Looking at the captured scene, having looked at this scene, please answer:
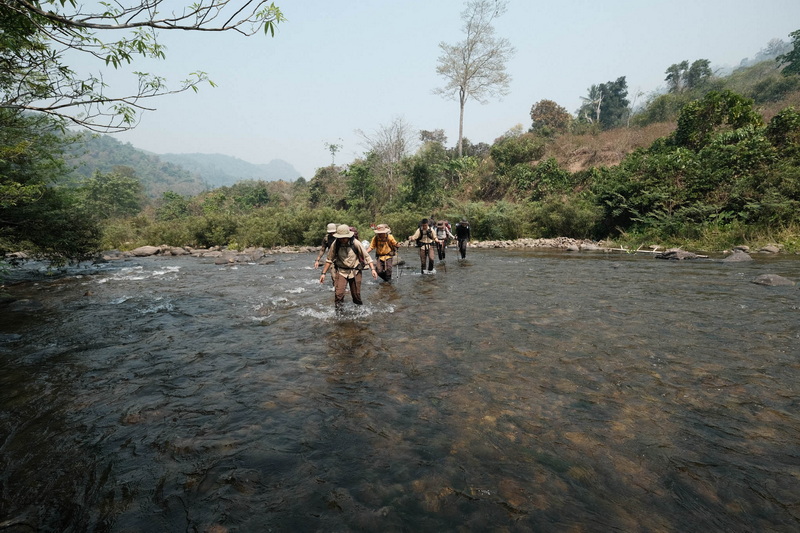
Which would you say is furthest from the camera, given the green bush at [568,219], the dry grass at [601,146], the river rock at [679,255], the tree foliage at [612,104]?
the tree foliage at [612,104]

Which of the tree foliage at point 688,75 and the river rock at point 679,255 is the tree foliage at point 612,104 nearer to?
the tree foliage at point 688,75

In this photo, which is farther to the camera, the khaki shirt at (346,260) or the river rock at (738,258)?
the river rock at (738,258)

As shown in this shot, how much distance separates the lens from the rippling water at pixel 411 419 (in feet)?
8.25

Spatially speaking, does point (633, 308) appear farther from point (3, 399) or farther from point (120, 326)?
point (120, 326)

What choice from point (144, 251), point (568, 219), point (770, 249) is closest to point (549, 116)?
point (568, 219)

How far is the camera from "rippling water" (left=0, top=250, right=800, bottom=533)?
252 centimetres

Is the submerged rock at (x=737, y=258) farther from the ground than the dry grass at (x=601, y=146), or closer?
closer

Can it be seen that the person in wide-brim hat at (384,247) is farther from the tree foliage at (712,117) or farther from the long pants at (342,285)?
the tree foliage at (712,117)

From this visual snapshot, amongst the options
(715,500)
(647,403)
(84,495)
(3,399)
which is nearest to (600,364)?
(647,403)

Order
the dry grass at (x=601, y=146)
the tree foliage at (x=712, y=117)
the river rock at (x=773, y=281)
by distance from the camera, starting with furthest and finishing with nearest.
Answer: the dry grass at (x=601, y=146) → the tree foliage at (x=712, y=117) → the river rock at (x=773, y=281)

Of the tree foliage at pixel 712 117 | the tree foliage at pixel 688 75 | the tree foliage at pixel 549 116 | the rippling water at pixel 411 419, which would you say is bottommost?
the rippling water at pixel 411 419

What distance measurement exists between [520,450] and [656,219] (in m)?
20.8

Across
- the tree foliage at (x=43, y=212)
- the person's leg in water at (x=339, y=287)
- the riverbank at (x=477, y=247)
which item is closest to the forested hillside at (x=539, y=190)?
the tree foliage at (x=43, y=212)

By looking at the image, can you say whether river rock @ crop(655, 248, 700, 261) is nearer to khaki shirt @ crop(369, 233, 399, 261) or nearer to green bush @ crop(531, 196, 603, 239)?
green bush @ crop(531, 196, 603, 239)
